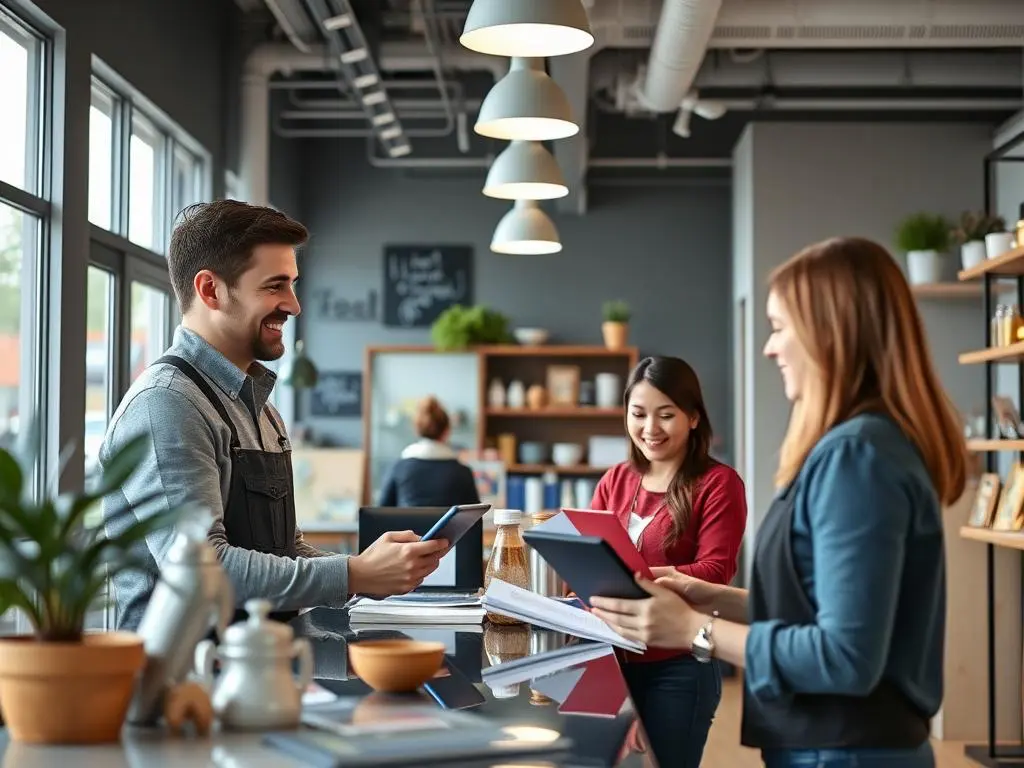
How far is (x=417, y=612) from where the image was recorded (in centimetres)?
268

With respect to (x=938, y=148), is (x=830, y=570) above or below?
below

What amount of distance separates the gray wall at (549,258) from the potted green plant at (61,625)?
7.77m

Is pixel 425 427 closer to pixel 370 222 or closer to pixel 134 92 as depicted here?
pixel 134 92

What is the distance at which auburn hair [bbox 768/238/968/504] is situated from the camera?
1.66 meters

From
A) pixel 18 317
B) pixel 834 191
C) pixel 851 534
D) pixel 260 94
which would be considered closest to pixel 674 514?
pixel 851 534

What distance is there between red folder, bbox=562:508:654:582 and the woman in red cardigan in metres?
0.79

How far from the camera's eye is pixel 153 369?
2.30 meters

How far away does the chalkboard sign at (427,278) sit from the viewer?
30.3 ft

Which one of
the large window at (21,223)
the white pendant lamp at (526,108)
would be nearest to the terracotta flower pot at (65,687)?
the white pendant lamp at (526,108)

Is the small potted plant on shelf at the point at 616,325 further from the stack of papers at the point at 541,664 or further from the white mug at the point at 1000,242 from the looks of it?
the stack of papers at the point at 541,664

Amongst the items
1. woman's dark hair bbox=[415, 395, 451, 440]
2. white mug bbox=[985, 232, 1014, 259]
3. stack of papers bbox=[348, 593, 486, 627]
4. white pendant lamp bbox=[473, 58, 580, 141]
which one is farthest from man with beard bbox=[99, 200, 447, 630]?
white mug bbox=[985, 232, 1014, 259]

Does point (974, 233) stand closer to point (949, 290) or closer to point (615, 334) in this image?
point (949, 290)

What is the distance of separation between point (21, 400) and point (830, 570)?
11.8 feet

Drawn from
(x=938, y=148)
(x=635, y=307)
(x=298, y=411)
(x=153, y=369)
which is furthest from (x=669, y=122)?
(x=153, y=369)
